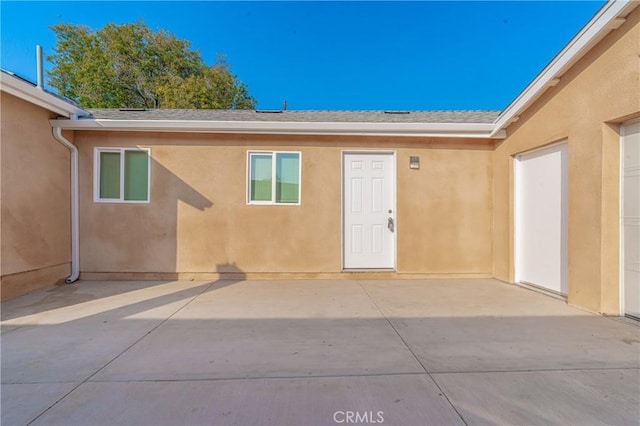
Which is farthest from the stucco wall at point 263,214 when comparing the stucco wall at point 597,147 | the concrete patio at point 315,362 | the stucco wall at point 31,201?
the stucco wall at point 597,147

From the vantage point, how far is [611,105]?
12.3 ft

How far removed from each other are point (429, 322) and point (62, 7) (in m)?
20.7

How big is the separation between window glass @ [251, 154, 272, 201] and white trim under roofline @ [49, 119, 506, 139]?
1.83ft

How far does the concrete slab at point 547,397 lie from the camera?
194 cm

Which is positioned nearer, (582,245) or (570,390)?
(570,390)

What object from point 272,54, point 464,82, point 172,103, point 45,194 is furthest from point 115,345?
point 464,82

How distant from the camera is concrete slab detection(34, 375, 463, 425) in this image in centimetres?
192

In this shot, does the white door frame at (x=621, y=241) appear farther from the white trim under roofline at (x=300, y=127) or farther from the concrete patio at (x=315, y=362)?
the white trim under roofline at (x=300, y=127)

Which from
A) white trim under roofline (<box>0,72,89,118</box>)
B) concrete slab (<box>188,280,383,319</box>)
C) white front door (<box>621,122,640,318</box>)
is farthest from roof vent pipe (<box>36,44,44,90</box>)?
white front door (<box>621,122,640,318</box>)

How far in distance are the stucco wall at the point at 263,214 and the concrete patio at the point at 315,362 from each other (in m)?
1.46

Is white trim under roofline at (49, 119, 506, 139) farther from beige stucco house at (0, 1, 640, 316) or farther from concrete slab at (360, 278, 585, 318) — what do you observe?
concrete slab at (360, 278, 585, 318)

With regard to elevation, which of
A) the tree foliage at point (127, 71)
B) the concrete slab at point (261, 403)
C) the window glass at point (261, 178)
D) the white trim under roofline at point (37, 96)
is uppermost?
the tree foliage at point (127, 71)

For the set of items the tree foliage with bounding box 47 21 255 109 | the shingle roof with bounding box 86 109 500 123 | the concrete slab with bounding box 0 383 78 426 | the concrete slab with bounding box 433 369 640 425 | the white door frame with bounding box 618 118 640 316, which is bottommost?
the concrete slab with bounding box 0 383 78 426

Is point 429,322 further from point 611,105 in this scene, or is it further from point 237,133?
point 237,133
